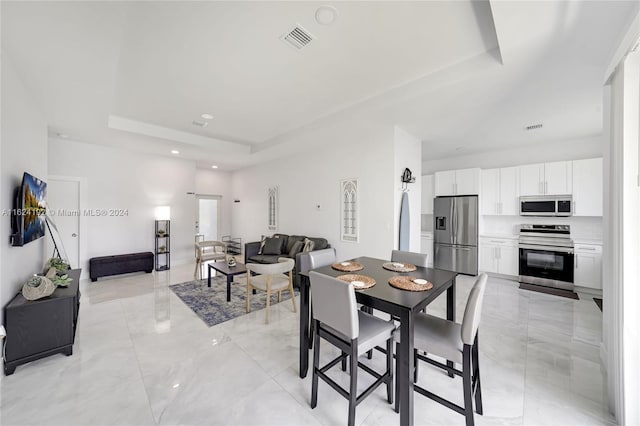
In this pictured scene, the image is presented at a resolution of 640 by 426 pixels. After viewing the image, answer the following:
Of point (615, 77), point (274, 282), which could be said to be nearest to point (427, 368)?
point (274, 282)

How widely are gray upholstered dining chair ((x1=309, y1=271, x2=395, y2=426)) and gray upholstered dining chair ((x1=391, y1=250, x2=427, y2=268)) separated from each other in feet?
3.25

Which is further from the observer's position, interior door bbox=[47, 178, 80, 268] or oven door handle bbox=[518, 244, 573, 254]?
interior door bbox=[47, 178, 80, 268]

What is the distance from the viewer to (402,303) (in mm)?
1586

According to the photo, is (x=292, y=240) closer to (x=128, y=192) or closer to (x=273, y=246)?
(x=273, y=246)

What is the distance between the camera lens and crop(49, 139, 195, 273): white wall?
16.4 feet

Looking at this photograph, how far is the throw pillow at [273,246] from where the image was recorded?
18.3ft

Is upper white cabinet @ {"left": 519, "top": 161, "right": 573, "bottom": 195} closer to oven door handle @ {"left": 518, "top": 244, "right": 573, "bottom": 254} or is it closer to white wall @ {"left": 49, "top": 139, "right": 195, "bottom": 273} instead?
oven door handle @ {"left": 518, "top": 244, "right": 573, "bottom": 254}

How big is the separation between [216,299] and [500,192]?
5.94 meters

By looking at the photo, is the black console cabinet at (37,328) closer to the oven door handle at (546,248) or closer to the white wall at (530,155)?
the oven door handle at (546,248)

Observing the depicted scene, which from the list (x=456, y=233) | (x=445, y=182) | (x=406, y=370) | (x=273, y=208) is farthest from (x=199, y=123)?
(x=456, y=233)

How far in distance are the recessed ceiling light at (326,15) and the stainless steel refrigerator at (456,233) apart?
4.84 meters

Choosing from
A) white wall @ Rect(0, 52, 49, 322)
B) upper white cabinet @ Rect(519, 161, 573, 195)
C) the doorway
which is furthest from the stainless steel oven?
the doorway

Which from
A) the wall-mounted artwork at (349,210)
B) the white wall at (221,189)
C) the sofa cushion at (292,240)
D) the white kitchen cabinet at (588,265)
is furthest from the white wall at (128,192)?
the white kitchen cabinet at (588,265)

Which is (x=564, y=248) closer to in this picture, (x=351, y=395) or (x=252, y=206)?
(x=351, y=395)
